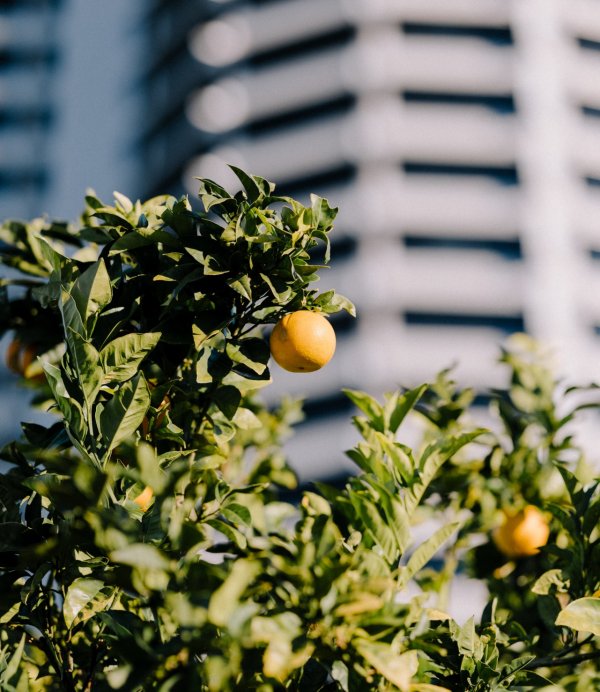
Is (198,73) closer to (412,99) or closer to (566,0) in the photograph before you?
(412,99)

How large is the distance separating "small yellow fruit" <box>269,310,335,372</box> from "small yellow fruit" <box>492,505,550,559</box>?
0.74 meters

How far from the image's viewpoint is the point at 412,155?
96.0 ft

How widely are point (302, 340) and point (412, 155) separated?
29.2 meters

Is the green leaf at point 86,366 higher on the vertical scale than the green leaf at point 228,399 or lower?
higher

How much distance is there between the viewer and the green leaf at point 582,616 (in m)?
1.10

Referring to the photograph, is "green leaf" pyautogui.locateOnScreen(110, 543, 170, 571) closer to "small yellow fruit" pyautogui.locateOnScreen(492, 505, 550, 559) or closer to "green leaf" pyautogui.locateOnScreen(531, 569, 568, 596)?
"green leaf" pyautogui.locateOnScreen(531, 569, 568, 596)

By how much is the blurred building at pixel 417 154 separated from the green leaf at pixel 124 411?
84.0ft

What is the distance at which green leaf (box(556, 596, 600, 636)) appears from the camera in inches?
43.3

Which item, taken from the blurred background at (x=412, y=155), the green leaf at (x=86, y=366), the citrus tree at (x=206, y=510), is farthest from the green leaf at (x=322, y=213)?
the blurred background at (x=412, y=155)

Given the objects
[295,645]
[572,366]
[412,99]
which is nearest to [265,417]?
[295,645]

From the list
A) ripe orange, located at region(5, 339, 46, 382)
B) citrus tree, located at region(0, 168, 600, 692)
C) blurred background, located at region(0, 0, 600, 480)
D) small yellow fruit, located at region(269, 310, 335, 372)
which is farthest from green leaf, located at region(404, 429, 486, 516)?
blurred background, located at region(0, 0, 600, 480)

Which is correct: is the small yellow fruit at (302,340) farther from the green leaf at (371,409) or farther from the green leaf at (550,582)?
the green leaf at (550,582)

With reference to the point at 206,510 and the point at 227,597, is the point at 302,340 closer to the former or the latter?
the point at 206,510

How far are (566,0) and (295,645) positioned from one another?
35.8 m
